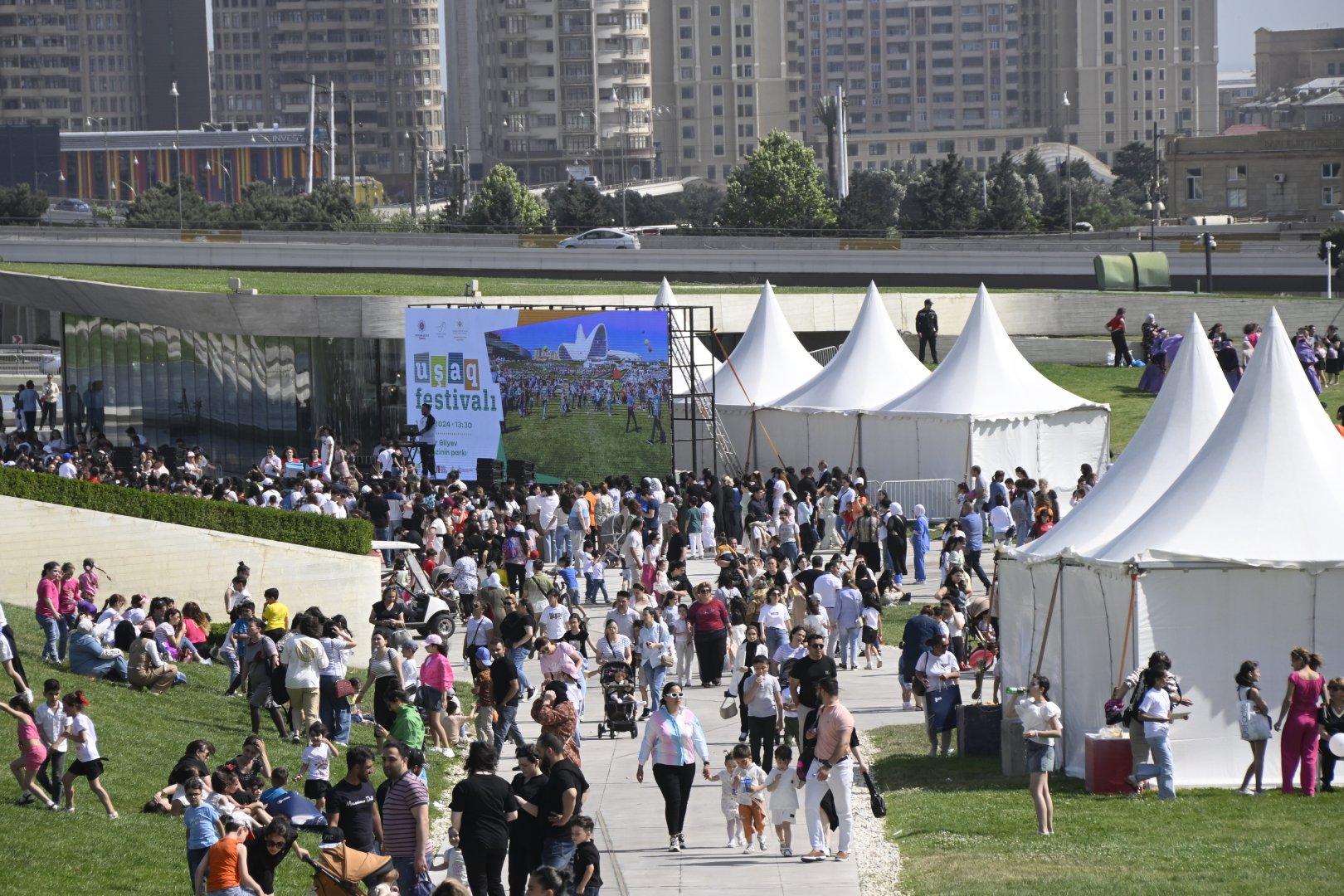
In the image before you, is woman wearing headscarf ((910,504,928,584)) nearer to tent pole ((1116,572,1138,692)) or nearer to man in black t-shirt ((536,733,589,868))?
tent pole ((1116,572,1138,692))

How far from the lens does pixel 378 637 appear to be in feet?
57.7

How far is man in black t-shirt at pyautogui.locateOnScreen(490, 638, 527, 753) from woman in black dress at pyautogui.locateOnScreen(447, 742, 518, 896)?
5.13 meters

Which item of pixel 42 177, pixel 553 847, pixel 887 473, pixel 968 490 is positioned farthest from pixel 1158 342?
pixel 42 177

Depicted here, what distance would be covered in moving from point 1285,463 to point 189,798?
9.64m

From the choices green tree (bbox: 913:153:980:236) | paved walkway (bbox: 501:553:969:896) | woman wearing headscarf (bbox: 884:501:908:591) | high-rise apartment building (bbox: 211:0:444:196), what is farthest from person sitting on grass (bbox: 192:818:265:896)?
high-rise apartment building (bbox: 211:0:444:196)

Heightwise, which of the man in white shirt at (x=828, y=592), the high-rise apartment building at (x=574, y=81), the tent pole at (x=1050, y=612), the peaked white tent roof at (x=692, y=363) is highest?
the high-rise apartment building at (x=574, y=81)

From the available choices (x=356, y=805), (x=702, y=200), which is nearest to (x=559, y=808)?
(x=356, y=805)

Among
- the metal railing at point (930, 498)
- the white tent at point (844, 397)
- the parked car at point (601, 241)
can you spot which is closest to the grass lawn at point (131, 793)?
the metal railing at point (930, 498)

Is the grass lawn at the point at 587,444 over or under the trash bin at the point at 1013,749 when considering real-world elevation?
over

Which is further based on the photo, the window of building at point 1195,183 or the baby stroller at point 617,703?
the window of building at point 1195,183

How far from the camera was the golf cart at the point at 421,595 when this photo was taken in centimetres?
2238

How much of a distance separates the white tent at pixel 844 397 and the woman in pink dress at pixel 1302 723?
18.5 metres

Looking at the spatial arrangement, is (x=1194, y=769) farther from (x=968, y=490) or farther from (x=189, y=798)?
(x=968, y=490)

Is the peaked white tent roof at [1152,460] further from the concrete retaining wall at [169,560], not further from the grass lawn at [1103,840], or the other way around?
the concrete retaining wall at [169,560]
